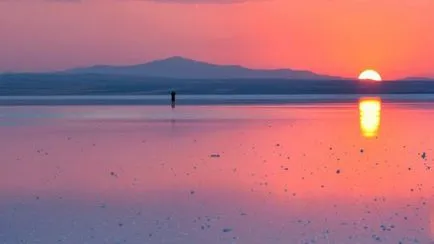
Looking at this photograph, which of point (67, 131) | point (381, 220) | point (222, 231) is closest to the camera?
point (222, 231)

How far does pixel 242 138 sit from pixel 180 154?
3502 millimetres

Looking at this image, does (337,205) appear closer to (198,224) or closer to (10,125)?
(198,224)

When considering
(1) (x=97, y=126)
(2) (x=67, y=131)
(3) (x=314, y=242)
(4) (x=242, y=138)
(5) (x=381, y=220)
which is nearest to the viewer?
(3) (x=314, y=242)

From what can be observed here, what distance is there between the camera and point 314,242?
7.15 meters

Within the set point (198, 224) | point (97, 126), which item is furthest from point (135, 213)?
point (97, 126)

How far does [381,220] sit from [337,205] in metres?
0.93

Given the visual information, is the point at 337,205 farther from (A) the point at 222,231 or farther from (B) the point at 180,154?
(B) the point at 180,154

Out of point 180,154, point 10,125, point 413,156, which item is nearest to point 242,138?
point 180,154

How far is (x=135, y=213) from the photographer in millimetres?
8562

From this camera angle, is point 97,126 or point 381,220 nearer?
point 381,220

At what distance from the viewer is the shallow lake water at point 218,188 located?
7643mm

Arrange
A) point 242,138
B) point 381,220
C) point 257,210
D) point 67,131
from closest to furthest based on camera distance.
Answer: point 381,220
point 257,210
point 242,138
point 67,131

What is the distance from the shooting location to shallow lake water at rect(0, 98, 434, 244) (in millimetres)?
7643

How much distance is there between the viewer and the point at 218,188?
33.7 feet
